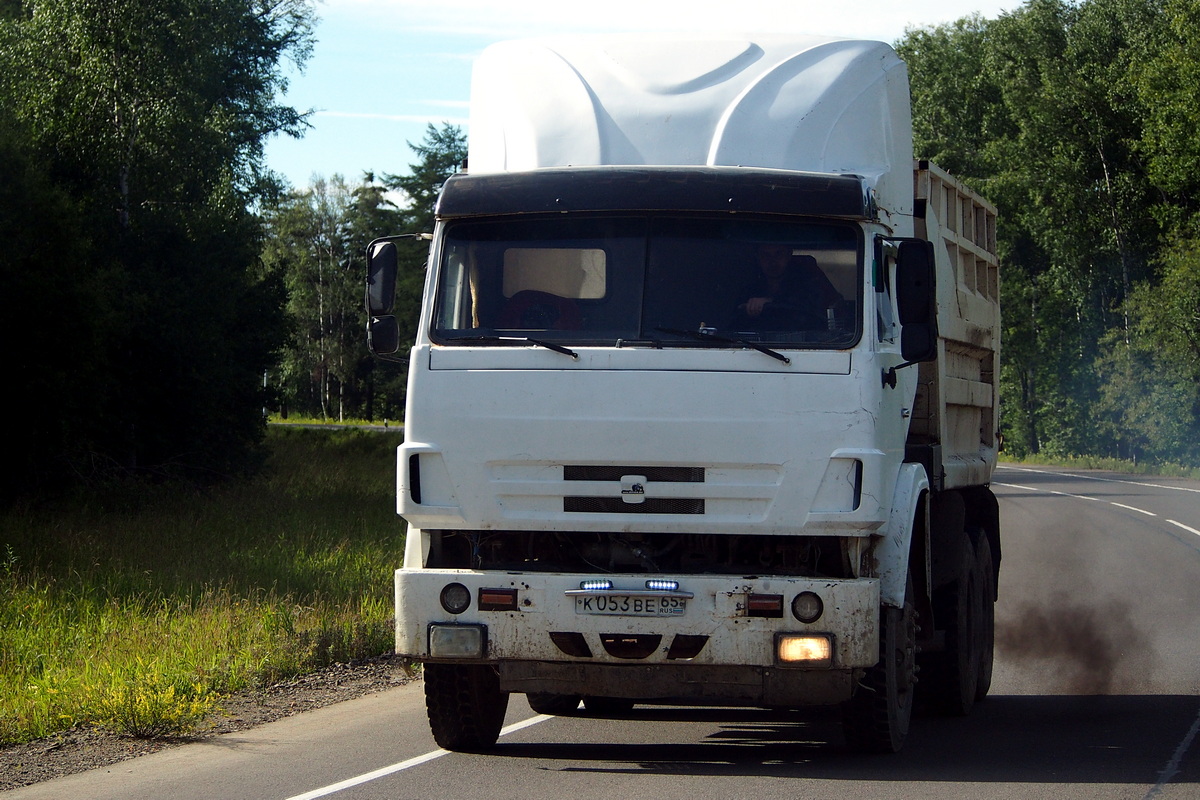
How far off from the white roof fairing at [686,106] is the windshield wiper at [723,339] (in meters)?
1.03

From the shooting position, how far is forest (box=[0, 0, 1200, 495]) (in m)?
22.9

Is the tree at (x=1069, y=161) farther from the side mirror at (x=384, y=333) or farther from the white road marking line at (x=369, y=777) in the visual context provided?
the white road marking line at (x=369, y=777)

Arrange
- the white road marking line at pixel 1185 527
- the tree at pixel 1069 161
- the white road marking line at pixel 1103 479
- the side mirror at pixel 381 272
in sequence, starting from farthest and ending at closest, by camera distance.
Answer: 1. the tree at pixel 1069 161
2. the white road marking line at pixel 1103 479
3. the white road marking line at pixel 1185 527
4. the side mirror at pixel 381 272

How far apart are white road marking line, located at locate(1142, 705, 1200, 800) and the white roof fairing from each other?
3.18 meters

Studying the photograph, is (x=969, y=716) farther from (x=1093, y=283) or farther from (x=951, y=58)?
(x=951, y=58)

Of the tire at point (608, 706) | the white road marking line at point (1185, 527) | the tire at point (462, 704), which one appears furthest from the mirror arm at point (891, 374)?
the white road marking line at point (1185, 527)

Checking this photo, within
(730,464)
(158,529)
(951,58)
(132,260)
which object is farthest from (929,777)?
(951,58)

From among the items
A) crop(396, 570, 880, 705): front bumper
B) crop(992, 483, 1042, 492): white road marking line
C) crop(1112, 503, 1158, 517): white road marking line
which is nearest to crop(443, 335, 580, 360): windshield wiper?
crop(396, 570, 880, 705): front bumper

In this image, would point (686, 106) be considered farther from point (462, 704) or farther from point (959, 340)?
point (462, 704)

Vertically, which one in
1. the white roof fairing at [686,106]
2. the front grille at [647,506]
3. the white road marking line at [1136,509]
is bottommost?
the white road marking line at [1136,509]

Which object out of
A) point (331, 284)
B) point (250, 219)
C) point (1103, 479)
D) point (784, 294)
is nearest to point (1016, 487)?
point (1103, 479)

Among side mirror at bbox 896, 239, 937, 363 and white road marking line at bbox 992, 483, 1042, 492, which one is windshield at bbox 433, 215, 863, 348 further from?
white road marking line at bbox 992, 483, 1042, 492

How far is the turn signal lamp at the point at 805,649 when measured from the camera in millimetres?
7078

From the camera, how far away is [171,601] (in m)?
13.8
